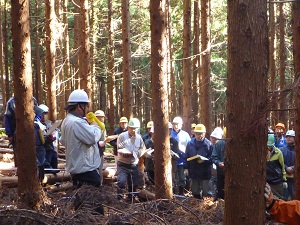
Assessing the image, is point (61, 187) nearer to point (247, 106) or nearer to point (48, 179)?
point (48, 179)

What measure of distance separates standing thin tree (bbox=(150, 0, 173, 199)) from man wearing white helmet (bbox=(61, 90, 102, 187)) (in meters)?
1.70

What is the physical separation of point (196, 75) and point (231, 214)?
68.2 ft

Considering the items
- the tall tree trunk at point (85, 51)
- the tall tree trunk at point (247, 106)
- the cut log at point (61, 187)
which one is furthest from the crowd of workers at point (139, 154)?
the tall tree trunk at point (85, 51)

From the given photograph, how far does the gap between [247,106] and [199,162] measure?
6.97 meters

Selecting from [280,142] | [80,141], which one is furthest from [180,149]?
[80,141]

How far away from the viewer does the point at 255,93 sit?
371 centimetres

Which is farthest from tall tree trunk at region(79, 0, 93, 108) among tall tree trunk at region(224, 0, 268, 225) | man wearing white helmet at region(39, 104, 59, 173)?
tall tree trunk at region(224, 0, 268, 225)

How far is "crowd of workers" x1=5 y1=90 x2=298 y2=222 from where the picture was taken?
6.92 m

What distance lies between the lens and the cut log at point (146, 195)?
1004cm

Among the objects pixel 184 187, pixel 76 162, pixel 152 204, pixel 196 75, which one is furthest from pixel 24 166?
pixel 196 75

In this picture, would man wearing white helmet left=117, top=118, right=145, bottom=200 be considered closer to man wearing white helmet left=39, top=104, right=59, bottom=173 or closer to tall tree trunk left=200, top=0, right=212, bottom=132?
man wearing white helmet left=39, top=104, right=59, bottom=173

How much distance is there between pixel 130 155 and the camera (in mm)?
10758

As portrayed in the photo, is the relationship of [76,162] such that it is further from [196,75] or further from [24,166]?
[196,75]

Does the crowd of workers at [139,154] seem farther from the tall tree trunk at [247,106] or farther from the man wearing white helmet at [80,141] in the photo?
the tall tree trunk at [247,106]
